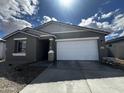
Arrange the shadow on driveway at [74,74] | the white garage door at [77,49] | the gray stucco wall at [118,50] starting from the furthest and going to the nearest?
1. the gray stucco wall at [118,50]
2. the white garage door at [77,49]
3. the shadow on driveway at [74,74]

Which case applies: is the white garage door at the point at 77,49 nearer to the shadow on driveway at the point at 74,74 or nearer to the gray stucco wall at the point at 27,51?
the gray stucco wall at the point at 27,51

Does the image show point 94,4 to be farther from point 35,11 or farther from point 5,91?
point 5,91

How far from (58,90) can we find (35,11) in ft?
49.5

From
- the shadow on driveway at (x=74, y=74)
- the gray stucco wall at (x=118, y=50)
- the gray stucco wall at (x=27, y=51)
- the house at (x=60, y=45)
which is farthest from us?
the gray stucco wall at (x=118, y=50)

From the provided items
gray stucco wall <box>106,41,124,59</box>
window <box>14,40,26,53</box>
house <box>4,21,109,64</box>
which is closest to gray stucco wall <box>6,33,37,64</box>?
house <box>4,21,109,64</box>

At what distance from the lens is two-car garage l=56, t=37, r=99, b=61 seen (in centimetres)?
1387

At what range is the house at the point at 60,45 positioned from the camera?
13469mm

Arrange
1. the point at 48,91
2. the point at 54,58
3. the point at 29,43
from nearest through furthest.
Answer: the point at 48,91
the point at 29,43
the point at 54,58

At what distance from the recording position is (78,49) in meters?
14.1

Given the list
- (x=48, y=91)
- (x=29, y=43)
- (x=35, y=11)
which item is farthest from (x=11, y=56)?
(x=48, y=91)

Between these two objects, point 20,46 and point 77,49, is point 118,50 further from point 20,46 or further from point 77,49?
point 20,46

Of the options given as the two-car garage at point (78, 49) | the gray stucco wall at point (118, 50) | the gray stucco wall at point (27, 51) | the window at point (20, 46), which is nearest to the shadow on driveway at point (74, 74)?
the gray stucco wall at point (27, 51)

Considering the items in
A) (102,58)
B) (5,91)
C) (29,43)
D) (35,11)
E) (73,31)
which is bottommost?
(5,91)

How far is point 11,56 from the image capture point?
46.3ft
